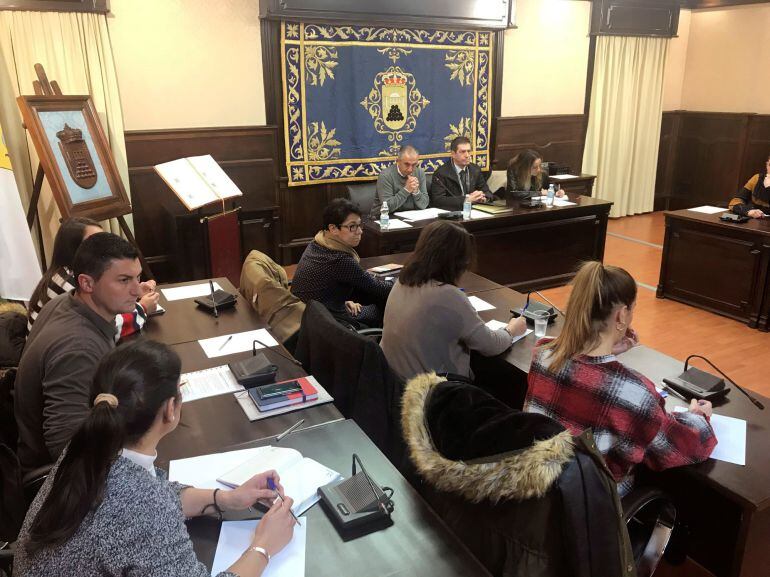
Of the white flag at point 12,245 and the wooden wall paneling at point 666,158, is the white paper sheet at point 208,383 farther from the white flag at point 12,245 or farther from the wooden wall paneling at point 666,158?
the wooden wall paneling at point 666,158

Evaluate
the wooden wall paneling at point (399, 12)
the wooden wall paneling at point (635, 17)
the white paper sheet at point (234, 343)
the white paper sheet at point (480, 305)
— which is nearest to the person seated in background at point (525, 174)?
the wooden wall paneling at point (399, 12)

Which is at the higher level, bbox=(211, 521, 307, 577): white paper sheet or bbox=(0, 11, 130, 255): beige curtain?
bbox=(0, 11, 130, 255): beige curtain

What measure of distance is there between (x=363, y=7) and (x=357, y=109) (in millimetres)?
885

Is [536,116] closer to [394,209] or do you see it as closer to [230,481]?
[394,209]

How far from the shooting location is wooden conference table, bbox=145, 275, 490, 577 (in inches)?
52.2

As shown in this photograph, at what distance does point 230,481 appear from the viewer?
61.6 inches

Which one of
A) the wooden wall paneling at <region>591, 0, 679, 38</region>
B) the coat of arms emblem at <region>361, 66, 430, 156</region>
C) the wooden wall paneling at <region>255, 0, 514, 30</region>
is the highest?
the wooden wall paneling at <region>591, 0, 679, 38</region>

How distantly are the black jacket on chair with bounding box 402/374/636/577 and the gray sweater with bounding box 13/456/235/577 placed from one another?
562 mm

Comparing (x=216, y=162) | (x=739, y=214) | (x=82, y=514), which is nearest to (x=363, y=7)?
(x=216, y=162)

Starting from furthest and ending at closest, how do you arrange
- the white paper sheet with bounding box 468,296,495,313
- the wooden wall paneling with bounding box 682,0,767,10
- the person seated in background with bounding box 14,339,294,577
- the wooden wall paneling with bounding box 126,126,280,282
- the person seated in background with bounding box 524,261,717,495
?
1. the wooden wall paneling with bounding box 682,0,767,10
2. the wooden wall paneling with bounding box 126,126,280,282
3. the white paper sheet with bounding box 468,296,495,313
4. the person seated in background with bounding box 524,261,717,495
5. the person seated in background with bounding box 14,339,294,577

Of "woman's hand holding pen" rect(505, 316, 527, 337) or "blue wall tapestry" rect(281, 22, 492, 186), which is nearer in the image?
"woman's hand holding pen" rect(505, 316, 527, 337)

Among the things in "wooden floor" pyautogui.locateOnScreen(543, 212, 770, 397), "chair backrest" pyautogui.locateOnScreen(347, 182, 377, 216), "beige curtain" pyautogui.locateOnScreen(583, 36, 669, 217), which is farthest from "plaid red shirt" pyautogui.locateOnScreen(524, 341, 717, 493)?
"beige curtain" pyautogui.locateOnScreen(583, 36, 669, 217)

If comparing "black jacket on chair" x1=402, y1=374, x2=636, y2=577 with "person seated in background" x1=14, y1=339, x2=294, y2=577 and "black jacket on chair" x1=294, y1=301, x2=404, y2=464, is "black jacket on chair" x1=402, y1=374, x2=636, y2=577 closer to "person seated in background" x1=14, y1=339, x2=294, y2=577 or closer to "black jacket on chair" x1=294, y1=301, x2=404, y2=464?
"person seated in background" x1=14, y1=339, x2=294, y2=577

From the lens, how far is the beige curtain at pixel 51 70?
4363 mm
